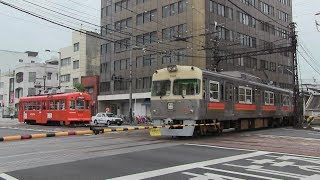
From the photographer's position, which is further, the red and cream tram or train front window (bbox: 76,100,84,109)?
train front window (bbox: 76,100,84,109)

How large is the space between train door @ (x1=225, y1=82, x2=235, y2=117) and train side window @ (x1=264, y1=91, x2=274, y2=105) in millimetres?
6282

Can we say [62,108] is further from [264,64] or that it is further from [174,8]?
[264,64]

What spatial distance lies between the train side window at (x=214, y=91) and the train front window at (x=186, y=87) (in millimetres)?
1156

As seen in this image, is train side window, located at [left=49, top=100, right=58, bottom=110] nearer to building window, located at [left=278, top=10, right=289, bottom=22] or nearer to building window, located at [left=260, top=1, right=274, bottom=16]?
building window, located at [left=260, top=1, right=274, bottom=16]

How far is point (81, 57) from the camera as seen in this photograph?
75.1 meters

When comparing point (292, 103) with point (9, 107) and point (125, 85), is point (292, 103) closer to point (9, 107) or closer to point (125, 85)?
point (125, 85)

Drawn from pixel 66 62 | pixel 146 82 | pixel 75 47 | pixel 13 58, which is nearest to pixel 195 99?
pixel 146 82

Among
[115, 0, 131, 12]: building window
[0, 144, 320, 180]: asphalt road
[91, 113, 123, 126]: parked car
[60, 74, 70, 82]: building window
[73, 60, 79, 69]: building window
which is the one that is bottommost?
[0, 144, 320, 180]: asphalt road

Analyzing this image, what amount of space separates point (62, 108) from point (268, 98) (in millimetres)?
17289

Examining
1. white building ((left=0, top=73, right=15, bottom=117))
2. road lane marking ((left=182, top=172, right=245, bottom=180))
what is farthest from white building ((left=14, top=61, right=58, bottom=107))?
road lane marking ((left=182, top=172, right=245, bottom=180))

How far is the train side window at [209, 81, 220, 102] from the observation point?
786 inches

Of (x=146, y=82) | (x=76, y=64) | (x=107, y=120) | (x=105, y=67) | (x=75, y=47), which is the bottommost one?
(x=107, y=120)

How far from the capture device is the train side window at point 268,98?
27.9m

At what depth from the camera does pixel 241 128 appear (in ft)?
80.6
